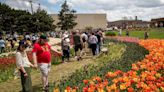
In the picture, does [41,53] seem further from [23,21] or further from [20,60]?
[23,21]

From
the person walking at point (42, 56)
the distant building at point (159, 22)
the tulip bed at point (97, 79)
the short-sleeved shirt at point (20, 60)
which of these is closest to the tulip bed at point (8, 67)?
the tulip bed at point (97, 79)

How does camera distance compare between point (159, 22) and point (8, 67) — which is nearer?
point (8, 67)

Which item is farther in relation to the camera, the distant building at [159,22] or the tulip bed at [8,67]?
the distant building at [159,22]

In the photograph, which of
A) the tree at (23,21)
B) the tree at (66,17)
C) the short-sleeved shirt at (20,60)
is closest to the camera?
the short-sleeved shirt at (20,60)

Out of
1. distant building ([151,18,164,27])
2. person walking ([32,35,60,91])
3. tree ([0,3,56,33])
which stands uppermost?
person walking ([32,35,60,91])

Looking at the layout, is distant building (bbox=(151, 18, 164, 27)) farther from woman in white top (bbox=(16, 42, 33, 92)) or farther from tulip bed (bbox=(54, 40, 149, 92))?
woman in white top (bbox=(16, 42, 33, 92))

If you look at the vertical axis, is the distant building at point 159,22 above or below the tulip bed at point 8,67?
below

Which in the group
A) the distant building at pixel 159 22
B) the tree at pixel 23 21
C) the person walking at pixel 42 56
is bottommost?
the distant building at pixel 159 22

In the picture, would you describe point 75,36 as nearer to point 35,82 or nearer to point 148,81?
point 35,82

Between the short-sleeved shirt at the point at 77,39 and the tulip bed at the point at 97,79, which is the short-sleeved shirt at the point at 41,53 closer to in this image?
the tulip bed at the point at 97,79

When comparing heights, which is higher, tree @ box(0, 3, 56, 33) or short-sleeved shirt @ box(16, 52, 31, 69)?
short-sleeved shirt @ box(16, 52, 31, 69)

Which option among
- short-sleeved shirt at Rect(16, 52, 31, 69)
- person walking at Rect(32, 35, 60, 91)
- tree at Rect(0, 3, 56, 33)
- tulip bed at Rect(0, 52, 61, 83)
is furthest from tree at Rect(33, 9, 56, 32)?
short-sleeved shirt at Rect(16, 52, 31, 69)

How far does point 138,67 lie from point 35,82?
240 inches

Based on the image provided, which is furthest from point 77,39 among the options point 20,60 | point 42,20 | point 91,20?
point 91,20
